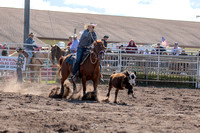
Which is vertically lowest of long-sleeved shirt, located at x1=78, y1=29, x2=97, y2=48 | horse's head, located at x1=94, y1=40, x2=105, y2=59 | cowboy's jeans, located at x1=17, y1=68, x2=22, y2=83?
cowboy's jeans, located at x1=17, y1=68, x2=22, y2=83

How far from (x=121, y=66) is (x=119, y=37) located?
2317cm

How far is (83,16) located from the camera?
1777 inches

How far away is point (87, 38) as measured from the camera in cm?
1048

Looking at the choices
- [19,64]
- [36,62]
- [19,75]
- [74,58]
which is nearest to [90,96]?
[74,58]

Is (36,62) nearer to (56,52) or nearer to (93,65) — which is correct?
(56,52)

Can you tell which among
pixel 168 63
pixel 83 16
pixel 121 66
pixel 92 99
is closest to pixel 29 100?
pixel 92 99

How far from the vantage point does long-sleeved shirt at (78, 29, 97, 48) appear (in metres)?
10.4

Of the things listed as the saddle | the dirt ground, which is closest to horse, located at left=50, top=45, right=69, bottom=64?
the saddle

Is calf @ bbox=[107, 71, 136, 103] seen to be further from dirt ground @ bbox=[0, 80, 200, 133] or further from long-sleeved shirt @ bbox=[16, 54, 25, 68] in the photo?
long-sleeved shirt @ bbox=[16, 54, 25, 68]

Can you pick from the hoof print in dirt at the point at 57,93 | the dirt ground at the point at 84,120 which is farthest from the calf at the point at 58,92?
the dirt ground at the point at 84,120

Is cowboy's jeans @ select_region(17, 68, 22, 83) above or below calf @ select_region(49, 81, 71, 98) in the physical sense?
above

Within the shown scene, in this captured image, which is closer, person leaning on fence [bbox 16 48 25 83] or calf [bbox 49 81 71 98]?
calf [bbox 49 81 71 98]

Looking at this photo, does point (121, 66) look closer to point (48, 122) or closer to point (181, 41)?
point (48, 122)

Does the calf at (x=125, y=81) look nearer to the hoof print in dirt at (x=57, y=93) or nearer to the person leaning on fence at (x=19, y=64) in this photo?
the hoof print in dirt at (x=57, y=93)
